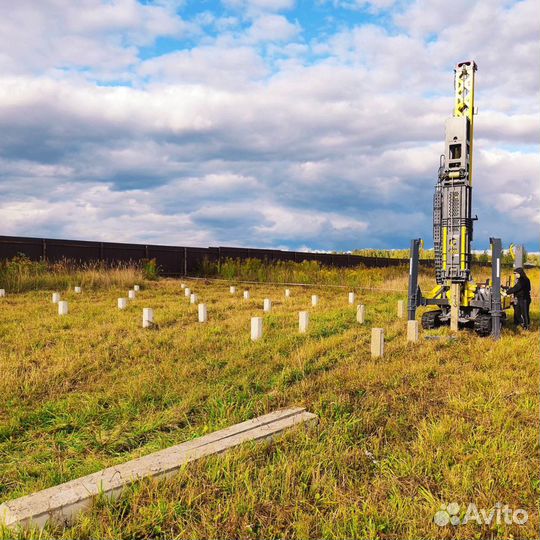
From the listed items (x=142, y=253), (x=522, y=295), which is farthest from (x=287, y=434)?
(x=142, y=253)

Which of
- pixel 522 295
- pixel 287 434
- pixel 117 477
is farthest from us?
pixel 522 295

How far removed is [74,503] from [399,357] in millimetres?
5916

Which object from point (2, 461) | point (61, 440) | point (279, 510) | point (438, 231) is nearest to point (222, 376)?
point (61, 440)

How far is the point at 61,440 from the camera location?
5.29 m

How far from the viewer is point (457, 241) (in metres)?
10.9

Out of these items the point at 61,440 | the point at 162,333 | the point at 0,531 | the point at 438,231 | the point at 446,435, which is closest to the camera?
the point at 0,531

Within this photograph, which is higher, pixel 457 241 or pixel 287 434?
pixel 457 241

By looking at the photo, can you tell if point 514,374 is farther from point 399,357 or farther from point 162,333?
point 162,333
